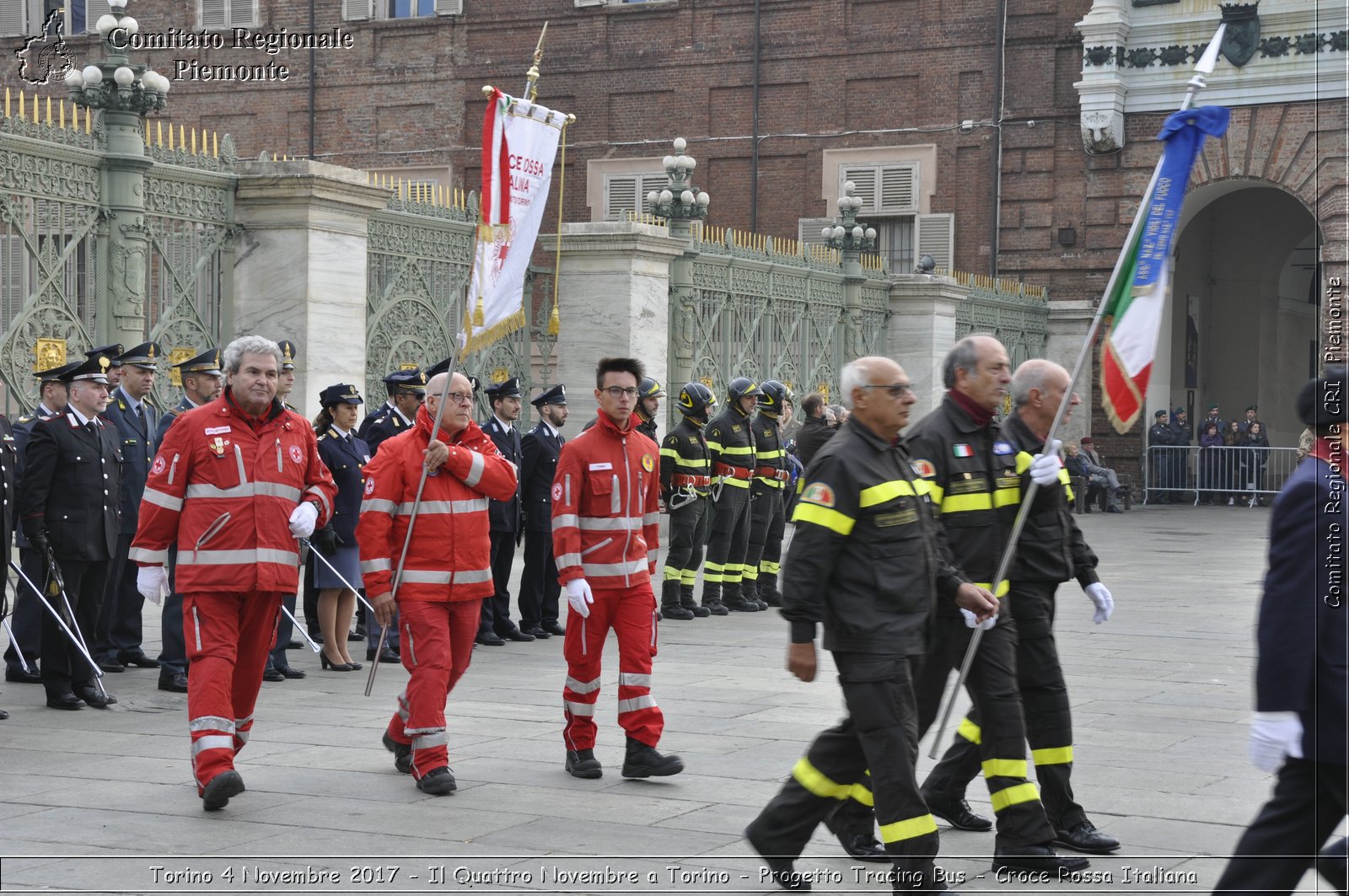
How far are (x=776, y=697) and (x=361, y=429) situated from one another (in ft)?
13.0

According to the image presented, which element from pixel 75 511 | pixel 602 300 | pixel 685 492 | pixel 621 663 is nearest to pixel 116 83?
pixel 75 511

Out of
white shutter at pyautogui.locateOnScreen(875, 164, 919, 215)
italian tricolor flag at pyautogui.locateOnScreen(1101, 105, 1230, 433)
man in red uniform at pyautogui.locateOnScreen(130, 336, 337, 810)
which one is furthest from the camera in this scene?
white shutter at pyautogui.locateOnScreen(875, 164, 919, 215)

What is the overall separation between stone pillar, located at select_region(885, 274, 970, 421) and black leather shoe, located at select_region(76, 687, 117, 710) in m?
18.6

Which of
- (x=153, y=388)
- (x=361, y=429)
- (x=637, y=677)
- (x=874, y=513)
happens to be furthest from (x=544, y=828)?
(x=153, y=388)

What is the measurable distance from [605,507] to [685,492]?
255 inches

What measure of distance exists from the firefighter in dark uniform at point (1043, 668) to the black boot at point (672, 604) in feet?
24.9

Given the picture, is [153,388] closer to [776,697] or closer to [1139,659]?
[776,697]

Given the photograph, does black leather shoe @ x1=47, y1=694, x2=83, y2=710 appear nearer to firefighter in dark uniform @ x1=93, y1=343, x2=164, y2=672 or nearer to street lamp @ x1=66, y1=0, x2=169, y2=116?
firefighter in dark uniform @ x1=93, y1=343, x2=164, y2=672

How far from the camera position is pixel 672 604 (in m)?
14.9

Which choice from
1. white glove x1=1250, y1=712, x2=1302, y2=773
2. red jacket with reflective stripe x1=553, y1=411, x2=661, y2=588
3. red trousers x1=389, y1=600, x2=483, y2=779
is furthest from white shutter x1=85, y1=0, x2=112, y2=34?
white glove x1=1250, y1=712, x2=1302, y2=773

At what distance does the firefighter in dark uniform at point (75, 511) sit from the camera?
987 centimetres

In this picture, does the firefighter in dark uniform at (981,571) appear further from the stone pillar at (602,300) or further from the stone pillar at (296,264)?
the stone pillar at (602,300)

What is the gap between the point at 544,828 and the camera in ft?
23.1

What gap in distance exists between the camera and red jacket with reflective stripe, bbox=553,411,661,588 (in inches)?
325
